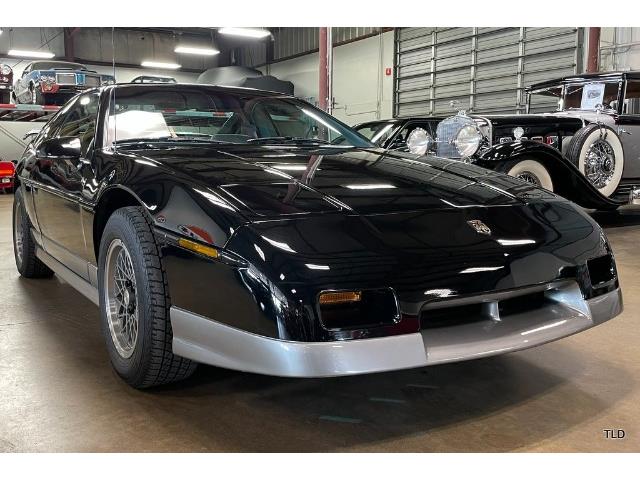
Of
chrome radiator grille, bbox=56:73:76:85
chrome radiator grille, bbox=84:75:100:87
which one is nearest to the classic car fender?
chrome radiator grille, bbox=84:75:100:87

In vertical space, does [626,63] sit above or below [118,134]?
above

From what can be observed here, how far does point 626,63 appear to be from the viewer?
38.8 ft

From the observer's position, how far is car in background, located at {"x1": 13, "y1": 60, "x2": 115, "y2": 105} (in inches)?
461

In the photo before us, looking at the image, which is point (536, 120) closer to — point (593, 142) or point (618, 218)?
point (593, 142)

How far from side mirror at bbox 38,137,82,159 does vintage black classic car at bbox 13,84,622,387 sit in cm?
1

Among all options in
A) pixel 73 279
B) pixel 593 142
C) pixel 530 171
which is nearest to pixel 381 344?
pixel 73 279

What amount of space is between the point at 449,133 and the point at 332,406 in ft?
14.0

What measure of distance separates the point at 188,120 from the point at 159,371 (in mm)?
1280

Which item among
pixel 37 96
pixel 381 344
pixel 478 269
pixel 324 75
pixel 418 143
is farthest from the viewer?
pixel 37 96

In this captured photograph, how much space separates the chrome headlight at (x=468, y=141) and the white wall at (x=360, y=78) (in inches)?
510

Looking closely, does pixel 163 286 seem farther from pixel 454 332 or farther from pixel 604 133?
pixel 604 133

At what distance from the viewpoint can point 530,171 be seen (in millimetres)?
5637
